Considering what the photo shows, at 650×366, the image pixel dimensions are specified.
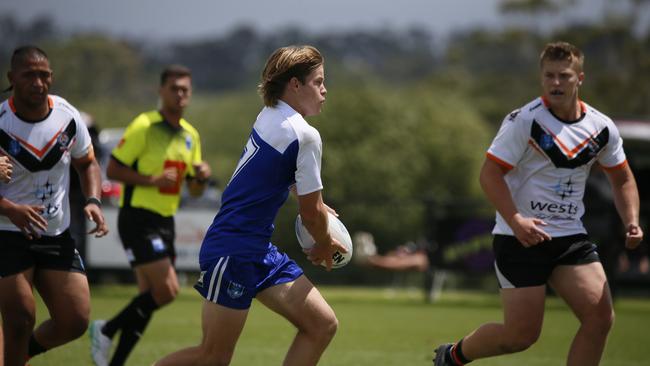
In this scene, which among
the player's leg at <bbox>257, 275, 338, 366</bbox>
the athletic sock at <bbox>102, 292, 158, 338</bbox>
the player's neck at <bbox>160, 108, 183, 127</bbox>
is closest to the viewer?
the player's leg at <bbox>257, 275, 338, 366</bbox>

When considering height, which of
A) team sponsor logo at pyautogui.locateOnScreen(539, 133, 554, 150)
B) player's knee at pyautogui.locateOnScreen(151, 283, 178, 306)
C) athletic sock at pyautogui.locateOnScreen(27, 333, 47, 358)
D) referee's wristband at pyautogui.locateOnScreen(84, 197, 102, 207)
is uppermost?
team sponsor logo at pyautogui.locateOnScreen(539, 133, 554, 150)

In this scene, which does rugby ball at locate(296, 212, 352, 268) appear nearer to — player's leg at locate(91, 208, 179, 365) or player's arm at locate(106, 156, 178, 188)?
player's leg at locate(91, 208, 179, 365)

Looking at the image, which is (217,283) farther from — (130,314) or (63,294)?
(130,314)

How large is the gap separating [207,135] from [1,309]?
192 ft

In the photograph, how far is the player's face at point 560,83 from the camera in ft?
23.3

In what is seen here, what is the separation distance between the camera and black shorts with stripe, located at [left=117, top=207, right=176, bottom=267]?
358 inches

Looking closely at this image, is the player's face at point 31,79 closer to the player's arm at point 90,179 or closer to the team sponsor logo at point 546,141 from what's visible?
the player's arm at point 90,179

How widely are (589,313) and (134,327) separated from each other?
3832 mm

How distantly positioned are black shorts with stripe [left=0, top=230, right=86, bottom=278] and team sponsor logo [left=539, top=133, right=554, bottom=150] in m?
3.24

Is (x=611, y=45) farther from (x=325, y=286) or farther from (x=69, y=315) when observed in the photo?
(x=69, y=315)

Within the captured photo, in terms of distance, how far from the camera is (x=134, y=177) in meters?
9.23

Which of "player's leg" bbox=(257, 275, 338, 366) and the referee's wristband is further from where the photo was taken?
the referee's wristband

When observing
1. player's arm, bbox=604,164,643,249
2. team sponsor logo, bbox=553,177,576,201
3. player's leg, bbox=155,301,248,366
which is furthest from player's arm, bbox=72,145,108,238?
player's arm, bbox=604,164,643,249

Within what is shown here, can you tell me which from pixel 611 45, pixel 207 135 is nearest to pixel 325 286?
pixel 207 135
